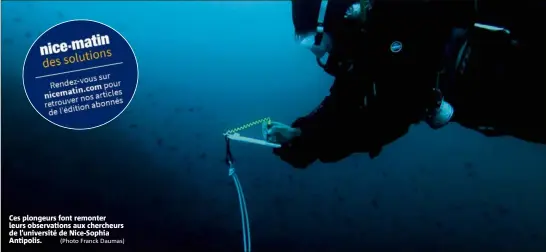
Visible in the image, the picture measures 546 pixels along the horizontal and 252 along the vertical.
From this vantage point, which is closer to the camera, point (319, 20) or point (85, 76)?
point (319, 20)

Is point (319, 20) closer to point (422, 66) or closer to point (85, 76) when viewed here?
point (422, 66)

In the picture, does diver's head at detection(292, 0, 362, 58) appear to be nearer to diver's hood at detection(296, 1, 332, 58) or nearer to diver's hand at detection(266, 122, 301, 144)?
diver's hood at detection(296, 1, 332, 58)

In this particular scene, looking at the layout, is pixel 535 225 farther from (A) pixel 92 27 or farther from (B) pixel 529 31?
(A) pixel 92 27

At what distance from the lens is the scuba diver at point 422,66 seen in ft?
4.48

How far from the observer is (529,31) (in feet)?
4.44

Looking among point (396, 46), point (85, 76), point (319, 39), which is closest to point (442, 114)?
point (396, 46)

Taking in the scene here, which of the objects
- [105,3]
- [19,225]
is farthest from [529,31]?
[105,3]

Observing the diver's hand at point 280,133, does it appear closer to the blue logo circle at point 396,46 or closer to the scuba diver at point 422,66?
the scuba diver at point 422,66

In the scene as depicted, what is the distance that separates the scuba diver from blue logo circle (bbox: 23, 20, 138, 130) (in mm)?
1394

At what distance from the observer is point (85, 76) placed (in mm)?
2385

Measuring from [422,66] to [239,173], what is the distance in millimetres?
3737

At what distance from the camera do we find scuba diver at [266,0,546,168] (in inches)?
53.7

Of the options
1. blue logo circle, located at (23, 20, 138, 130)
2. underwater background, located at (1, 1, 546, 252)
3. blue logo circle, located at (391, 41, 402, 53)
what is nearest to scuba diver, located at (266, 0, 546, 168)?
blue logo circle, located at (391, 41, 402, 53)

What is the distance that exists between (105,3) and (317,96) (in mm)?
2784
